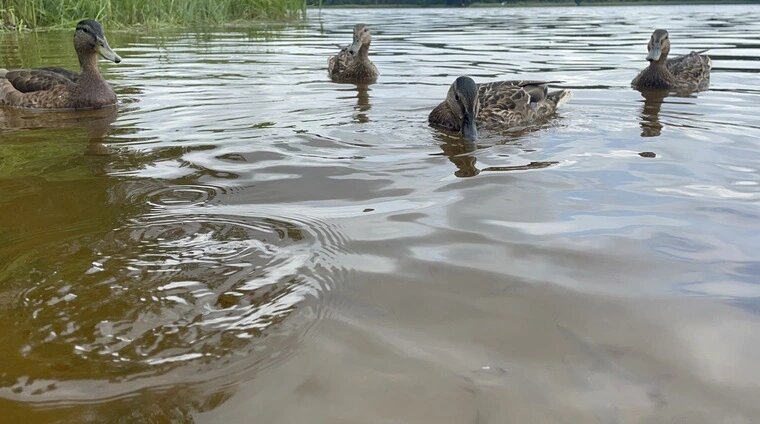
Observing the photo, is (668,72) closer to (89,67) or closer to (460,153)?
(460,153)

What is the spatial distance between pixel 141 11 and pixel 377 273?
732 inches

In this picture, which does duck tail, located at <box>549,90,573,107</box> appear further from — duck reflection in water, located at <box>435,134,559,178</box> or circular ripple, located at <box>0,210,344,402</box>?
circular ripple, located at <box>0,210,344,402</box>

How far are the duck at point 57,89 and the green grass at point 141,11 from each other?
10.2 meters

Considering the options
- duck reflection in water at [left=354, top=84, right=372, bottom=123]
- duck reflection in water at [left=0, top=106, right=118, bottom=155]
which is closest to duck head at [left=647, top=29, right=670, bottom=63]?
duck reflection in water at [left=354, top=84, right=372, bottom=123]

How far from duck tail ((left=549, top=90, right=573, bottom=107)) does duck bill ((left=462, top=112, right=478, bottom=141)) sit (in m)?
1.73

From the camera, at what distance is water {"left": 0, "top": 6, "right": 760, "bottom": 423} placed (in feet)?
6.56

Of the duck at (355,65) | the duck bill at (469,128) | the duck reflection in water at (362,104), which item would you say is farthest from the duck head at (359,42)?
the duck bill at (469,128)

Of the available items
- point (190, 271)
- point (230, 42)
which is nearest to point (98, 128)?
point (190, 271)

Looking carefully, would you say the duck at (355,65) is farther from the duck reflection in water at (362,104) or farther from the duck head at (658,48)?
the duck head at (658,48)

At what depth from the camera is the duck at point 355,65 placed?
31.1ft

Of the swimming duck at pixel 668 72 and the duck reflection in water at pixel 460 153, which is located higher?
the swimming duck at pixel 668 72

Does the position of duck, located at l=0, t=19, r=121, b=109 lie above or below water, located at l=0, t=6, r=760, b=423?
above

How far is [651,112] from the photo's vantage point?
6.87 meters

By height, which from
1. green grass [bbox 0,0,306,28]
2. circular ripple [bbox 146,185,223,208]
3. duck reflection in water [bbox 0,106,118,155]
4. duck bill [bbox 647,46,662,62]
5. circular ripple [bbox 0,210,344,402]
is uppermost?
green grass [bbox 0,0,306,28]
